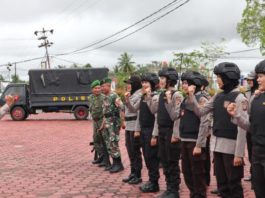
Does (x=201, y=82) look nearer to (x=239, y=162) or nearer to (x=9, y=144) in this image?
(x=239, y=162)

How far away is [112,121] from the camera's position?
820cm

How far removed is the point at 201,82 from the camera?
536 centimetres

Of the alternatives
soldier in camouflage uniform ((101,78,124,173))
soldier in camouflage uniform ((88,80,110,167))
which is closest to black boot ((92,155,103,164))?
soldier in camouflage uniform ((88,80,110,167))

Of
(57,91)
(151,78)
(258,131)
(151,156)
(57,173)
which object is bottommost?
(57,173)

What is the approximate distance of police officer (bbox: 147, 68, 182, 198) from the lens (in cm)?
568

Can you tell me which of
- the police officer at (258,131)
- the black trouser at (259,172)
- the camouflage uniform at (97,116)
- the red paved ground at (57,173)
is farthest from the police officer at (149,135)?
the black trouser at (259,172)

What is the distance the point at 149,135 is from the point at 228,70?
2261mm

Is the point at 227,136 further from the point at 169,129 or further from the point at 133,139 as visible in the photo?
the point at 133,139

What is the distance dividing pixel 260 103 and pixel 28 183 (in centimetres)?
453

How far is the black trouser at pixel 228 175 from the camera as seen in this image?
4.40m

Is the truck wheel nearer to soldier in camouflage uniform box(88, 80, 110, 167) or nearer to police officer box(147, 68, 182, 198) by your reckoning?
soldier in camouflage uniform box(88, 80, 110, 167)

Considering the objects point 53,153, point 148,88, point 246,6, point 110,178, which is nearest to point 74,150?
point 53,153

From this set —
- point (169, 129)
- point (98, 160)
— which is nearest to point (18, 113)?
point (98, 160)

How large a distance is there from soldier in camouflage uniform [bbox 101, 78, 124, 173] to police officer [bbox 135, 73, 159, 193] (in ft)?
5.15
